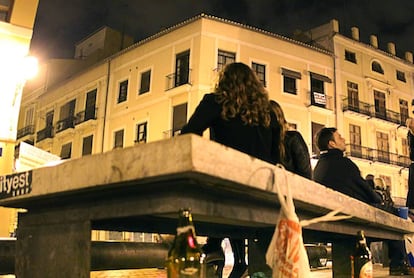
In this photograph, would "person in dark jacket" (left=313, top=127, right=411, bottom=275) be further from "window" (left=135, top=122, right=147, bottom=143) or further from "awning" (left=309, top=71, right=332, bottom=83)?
"awning" (left=309, top=71, right=332, bottom=83)

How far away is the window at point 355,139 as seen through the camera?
2462 centimetres

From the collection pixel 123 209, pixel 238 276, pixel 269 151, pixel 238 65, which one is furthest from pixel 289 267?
pixel 238 276

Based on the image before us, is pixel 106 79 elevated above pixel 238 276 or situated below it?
above

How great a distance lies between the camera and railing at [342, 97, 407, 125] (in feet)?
80.6

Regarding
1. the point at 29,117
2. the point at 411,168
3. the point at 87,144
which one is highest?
the point at 29,117

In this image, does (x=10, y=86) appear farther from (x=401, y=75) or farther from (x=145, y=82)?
(x=401, y=75)

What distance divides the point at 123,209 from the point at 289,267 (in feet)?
2.09

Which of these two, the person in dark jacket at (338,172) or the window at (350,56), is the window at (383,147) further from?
the person in dark jacket at (338,172)

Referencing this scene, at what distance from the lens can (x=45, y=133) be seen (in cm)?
2903

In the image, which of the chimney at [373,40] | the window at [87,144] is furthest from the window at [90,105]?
the chimney at [373,40]

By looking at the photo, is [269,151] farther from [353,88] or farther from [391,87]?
[391,87]

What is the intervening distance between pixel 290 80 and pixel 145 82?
7.07 m

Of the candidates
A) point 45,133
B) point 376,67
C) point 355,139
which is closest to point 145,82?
point 45,133

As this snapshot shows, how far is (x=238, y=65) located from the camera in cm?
269
